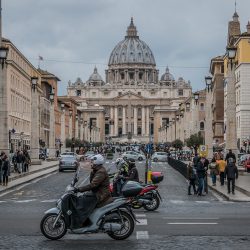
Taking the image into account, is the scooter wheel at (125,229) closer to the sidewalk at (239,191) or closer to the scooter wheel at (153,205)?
the scooter wheel at (153,205)

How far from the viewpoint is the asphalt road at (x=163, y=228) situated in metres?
15.0

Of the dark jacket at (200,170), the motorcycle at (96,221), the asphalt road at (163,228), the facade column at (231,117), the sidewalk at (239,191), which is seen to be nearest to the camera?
the asphalt road at (163,228)

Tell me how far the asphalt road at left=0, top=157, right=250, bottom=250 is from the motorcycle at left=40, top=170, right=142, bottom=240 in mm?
180

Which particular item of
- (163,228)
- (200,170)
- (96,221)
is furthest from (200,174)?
(96,221)

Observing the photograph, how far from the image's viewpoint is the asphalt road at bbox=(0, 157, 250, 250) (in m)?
15.0

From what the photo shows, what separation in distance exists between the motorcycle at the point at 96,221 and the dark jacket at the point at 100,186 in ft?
0.54

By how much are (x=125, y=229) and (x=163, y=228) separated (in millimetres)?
2315

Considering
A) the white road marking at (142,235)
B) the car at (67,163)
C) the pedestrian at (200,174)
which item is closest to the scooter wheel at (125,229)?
the white road marking at (142,235)

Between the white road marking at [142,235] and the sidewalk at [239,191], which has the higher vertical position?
the sidewalk at [239,191]

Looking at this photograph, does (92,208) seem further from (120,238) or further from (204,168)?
(204,168)

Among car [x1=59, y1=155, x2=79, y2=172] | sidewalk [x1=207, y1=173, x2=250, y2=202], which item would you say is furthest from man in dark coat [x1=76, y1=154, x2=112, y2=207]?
car [x1=59, y1=155, x2=79, y2=172]

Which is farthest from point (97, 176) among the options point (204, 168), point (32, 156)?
point (32, 156)

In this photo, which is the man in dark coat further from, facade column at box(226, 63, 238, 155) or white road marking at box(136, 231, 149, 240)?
facade column at box(226, 63, 238, 155)

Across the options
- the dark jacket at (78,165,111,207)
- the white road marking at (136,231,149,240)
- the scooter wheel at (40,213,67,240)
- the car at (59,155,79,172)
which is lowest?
the white road marking at (136,231,149,240)
